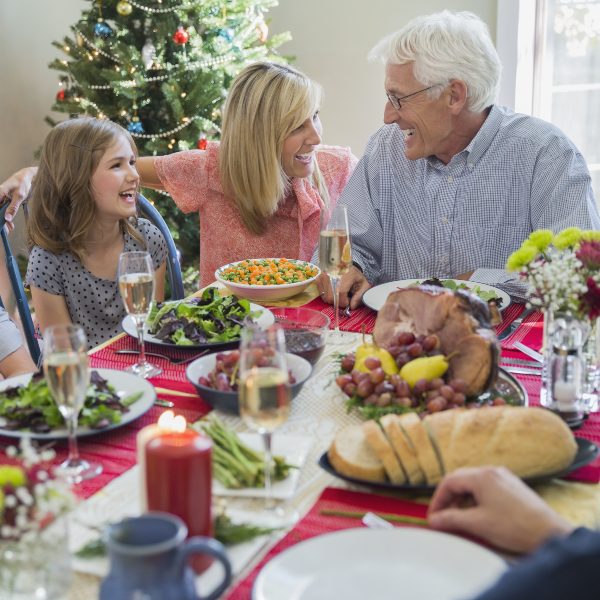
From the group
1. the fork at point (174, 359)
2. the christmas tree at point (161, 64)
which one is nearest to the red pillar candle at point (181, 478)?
the fork at point (174, 359)

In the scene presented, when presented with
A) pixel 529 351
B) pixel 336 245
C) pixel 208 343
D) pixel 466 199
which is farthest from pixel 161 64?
pixel 529 351

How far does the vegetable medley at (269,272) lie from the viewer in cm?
209

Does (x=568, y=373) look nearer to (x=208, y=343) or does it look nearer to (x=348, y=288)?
(x=208, y=343)

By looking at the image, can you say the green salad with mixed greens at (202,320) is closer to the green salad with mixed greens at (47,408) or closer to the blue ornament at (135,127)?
the green salad with mixed greens at (47,408)

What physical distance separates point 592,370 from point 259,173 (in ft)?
4.99

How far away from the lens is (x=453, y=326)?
1.43 m

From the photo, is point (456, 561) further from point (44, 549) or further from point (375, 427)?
point (44, 549)

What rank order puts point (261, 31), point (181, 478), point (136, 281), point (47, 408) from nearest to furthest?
point (181, 478), point (47, 408), point (136, 281), point (261, 31)

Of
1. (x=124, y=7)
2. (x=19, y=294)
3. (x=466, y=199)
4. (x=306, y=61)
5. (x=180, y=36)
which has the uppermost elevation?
(x=124, y=7)

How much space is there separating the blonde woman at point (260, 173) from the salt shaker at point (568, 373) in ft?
4.85

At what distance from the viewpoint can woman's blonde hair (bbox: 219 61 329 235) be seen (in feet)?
8.77

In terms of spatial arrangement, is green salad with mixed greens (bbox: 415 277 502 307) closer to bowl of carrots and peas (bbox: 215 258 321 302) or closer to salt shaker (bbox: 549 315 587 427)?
bowl of carrots and peas (bbox: 215 258 321 302)

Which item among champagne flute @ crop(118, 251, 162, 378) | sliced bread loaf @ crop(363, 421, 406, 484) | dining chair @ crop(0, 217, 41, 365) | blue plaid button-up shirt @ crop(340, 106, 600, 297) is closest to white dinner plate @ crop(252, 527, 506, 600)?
sliced bread loaf @ crop(363, 421, 406, 484)

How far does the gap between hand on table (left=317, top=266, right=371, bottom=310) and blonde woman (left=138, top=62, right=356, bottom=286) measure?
2.08 ft
